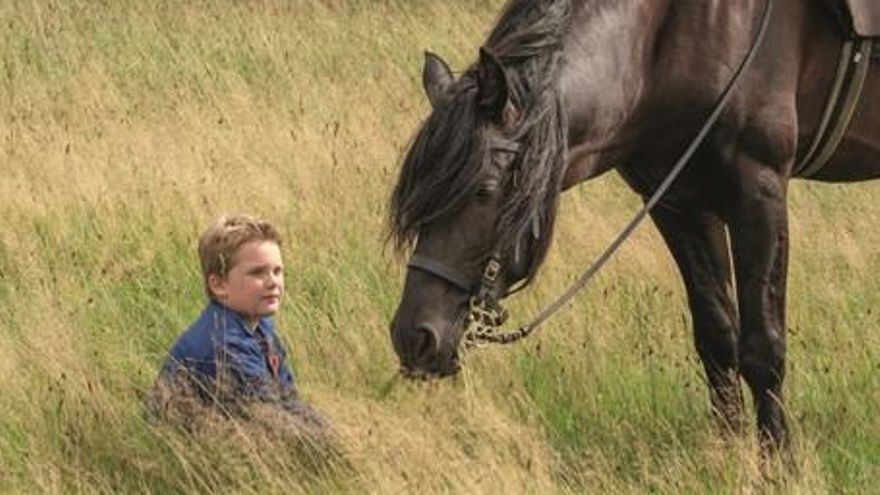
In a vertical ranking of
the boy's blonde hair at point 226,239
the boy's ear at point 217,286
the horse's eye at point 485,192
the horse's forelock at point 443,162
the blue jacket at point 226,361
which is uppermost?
the horse's forelock at point 443,162

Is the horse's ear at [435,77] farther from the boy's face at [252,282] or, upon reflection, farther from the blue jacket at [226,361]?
the blue jacket at [226,361]

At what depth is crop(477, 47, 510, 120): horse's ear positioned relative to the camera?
432 cm

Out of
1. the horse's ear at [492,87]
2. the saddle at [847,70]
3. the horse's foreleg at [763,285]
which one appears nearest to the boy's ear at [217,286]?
the horse's ear at [492,87]

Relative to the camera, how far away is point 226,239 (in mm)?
4730

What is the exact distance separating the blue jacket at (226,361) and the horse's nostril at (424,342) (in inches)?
21.1

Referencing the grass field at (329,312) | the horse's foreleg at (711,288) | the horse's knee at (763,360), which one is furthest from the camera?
the horse's foreleg at (711,288)

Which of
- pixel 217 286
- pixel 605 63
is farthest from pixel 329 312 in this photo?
pixel 605 63

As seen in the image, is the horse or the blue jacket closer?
the horse

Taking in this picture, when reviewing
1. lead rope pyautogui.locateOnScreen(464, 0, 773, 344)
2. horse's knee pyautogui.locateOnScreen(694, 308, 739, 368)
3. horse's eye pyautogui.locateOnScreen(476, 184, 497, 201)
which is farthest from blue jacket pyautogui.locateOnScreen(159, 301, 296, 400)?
horse's knee pyautogui.locateOnScreen(694, 308, 739, 368)

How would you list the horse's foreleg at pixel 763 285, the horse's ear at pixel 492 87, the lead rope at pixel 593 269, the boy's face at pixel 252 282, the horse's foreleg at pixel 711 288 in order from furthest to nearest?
the horse's foreleg at pixel 711 288, the horse's foreleg at pixel 763 285, the boy's face at pixel 252 282, the lead rope at pixel 593 269, the horse's ear at pixel 492 87

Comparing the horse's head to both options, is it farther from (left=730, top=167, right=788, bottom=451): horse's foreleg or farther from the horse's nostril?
(left=730, top=167, right=788, bottom=451): horse's foreleg

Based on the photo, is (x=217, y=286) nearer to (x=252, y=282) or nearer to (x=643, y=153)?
(x=252, y=282)

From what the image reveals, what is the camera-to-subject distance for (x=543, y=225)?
4531 mm

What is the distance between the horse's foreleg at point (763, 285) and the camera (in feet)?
16.6
